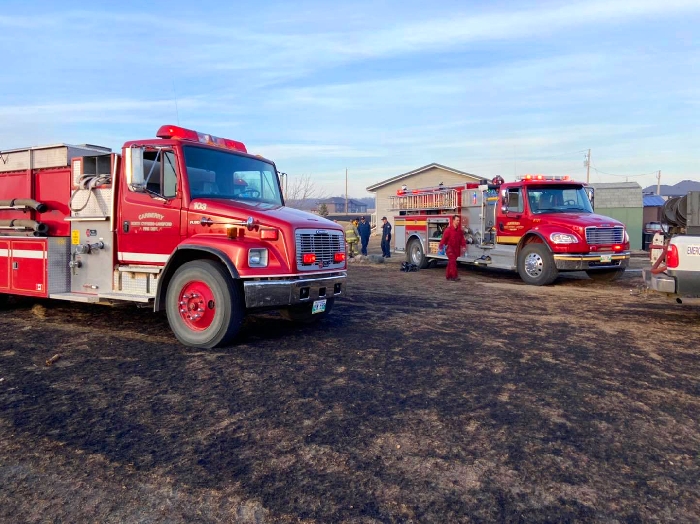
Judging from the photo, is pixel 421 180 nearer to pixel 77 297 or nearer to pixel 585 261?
pixel 585 261

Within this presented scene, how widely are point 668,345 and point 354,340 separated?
3826 millimetres

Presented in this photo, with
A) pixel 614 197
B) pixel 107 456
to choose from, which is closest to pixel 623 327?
pixel 107 456

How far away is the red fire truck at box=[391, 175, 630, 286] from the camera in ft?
40.6

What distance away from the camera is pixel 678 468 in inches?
139

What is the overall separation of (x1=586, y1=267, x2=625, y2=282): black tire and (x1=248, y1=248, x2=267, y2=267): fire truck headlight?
9.11 m

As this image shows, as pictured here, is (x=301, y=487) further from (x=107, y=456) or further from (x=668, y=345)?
(x=668, y=345)

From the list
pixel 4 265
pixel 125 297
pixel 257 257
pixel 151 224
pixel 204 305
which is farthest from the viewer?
pixel 4 265

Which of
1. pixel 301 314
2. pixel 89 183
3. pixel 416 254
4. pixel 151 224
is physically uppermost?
pixel 89 183

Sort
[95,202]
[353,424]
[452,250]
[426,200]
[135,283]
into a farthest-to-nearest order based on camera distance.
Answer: [426,200] → [452,250] → [95,202] → [135,283] → [353,424]

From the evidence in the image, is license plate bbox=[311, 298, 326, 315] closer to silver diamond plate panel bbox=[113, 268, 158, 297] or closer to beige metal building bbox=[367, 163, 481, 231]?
silver diamond plate panel bbox=[113, 268, 158, 297]

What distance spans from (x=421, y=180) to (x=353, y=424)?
124 ft

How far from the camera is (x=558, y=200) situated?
13516 mm

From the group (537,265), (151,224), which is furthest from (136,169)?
(537,265)

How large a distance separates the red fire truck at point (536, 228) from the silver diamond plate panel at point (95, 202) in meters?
9.29
